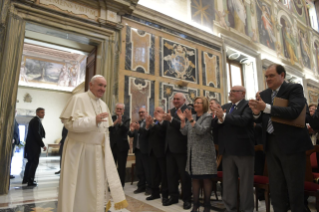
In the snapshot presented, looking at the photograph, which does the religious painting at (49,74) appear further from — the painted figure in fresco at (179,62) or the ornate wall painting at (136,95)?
the ornate wall painting at (136,95)

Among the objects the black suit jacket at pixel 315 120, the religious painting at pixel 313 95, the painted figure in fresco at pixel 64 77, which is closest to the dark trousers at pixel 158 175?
the black suit jacket at pixel 315 120

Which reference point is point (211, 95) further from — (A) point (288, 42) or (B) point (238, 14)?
(A) point (288, 42)

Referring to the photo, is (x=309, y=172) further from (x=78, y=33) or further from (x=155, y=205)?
(x=78, y=33)

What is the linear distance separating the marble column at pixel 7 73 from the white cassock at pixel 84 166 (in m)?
2.77

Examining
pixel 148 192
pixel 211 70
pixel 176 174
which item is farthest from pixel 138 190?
pixel 211 70

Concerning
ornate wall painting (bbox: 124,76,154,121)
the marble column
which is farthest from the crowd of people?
the marble column

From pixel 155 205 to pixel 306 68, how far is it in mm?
14391

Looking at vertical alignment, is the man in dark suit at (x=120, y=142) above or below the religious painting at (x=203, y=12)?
below

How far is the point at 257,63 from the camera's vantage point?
10.3 metres

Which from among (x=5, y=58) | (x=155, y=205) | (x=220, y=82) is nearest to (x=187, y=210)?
(x=155, y=205)

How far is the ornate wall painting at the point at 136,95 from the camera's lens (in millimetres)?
6071

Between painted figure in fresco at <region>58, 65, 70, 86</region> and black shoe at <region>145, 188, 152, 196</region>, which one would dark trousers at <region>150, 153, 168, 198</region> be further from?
painted figure in fresco at <region>58, 65, 70, 86</region>

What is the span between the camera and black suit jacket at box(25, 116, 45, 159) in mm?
5086

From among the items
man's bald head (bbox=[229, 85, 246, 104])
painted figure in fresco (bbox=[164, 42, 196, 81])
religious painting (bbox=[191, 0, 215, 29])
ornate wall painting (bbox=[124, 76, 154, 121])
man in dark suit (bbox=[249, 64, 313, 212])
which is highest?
religious painting (bbox=[191, 0, 215, 29])
